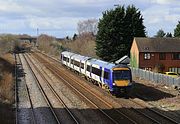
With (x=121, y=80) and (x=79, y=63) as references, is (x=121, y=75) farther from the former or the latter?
(x=79, y=63)

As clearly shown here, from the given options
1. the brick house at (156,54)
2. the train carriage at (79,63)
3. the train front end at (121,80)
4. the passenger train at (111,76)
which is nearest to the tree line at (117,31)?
the brick house at (156,54)

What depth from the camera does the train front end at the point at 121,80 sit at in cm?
3186

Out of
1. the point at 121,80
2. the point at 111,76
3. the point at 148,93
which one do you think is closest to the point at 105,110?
the point at 121,80

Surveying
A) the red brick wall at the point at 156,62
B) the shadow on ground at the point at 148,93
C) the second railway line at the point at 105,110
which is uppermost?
the red brick wall at the point at 156,62

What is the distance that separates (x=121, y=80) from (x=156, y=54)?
32.7 meters

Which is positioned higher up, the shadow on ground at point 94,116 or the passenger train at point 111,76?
the passenger train at point 111,76

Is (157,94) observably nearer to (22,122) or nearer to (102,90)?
(102,90)

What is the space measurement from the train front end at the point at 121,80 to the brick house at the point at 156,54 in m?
30.6

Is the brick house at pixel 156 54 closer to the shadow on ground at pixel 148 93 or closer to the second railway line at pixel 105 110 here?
the shadow on ground at pixel 148 93

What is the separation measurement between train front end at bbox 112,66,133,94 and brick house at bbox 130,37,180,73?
3063cm

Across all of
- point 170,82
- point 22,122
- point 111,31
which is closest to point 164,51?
point 111,31

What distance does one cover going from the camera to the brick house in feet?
208

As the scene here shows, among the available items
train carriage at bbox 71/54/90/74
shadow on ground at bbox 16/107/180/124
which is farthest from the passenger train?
shadow on ground at bbox 16/107/180/124

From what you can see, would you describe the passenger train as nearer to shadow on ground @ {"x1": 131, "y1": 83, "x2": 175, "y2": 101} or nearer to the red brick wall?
shadow on ground @ {"x1": 131, "y1": 83, "x2": 175, "y2": 101}
